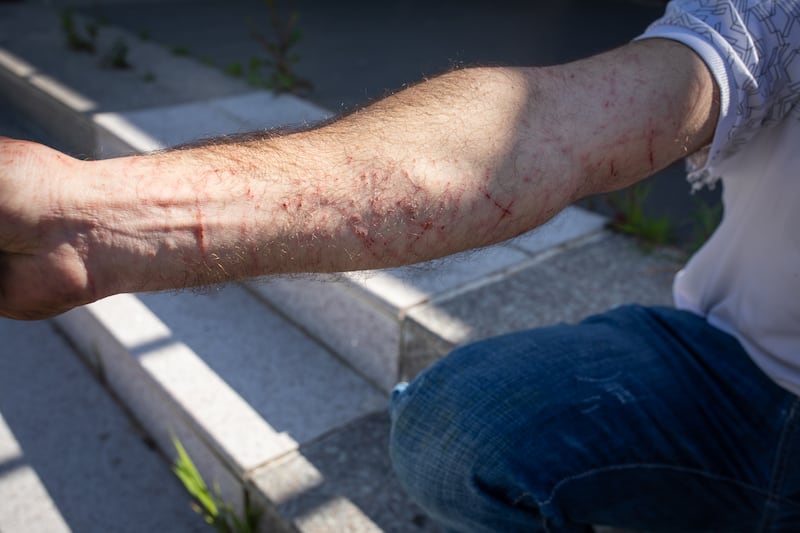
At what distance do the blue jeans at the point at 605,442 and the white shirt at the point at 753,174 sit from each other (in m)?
0.07

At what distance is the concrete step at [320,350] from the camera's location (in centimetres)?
196

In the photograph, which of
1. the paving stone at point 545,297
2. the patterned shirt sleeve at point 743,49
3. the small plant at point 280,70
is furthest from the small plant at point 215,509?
the small plant at point 280,70

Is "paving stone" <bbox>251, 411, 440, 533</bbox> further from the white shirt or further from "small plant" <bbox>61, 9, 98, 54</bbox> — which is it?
"small plant" <bbox>61, 9, 98, 54</bbox>

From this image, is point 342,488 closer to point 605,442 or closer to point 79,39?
point 605,442

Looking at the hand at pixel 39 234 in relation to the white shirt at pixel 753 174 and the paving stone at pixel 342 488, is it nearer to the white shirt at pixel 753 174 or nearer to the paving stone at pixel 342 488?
the white shirt at pixel 753 174

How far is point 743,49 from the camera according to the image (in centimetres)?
119

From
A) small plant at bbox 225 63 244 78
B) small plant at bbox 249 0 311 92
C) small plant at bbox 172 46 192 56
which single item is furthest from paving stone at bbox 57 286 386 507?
small plant at bbox 172 46 192 56

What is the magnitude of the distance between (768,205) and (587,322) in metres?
0.43

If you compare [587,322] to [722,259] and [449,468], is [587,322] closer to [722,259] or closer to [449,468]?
[722,259]

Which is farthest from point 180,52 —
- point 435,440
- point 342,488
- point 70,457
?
point 435,440

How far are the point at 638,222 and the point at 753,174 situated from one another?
1.16 m

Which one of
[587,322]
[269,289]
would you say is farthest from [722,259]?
[269,289]

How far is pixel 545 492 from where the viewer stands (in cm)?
138

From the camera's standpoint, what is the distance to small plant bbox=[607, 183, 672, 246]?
258 cm
